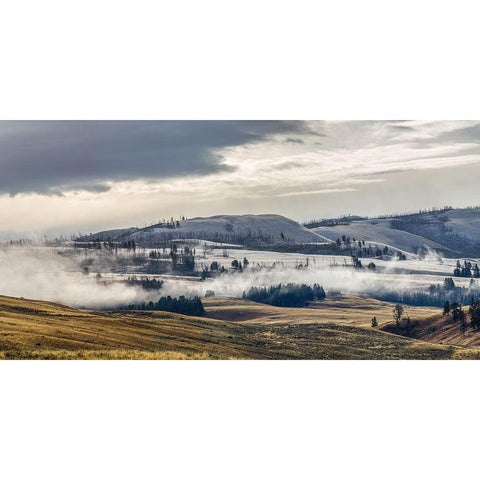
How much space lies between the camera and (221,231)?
19.9 m

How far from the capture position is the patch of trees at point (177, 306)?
65.4 feet

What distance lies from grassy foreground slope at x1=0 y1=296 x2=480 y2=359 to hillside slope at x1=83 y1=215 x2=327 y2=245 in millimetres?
1865

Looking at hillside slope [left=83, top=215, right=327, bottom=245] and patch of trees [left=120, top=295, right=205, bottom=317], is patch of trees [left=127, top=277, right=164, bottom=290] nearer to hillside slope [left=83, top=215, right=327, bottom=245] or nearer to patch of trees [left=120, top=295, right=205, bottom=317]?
patch of trees [left=120, top=295, right=205, bottom=317]

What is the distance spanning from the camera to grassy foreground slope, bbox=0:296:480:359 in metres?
18.9

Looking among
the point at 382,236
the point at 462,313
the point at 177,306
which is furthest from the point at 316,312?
the point at 462,313

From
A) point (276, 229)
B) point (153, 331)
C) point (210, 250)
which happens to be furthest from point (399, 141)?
point (153, 331)

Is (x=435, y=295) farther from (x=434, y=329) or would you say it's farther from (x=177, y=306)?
(x=177, y=306)

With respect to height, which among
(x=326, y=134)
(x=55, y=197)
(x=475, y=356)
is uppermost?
(x=326, y=134)

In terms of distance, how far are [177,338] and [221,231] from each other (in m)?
2.74

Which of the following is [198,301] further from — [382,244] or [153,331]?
[382,244]

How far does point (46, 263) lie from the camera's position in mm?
19750

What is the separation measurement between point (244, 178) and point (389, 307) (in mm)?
4692

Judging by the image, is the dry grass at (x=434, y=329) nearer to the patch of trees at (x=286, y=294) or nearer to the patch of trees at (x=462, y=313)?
the patch of trees at (x=462, y=313)

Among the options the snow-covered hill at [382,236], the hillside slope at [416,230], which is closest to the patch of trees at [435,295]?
the hillside slope at [416,230]
